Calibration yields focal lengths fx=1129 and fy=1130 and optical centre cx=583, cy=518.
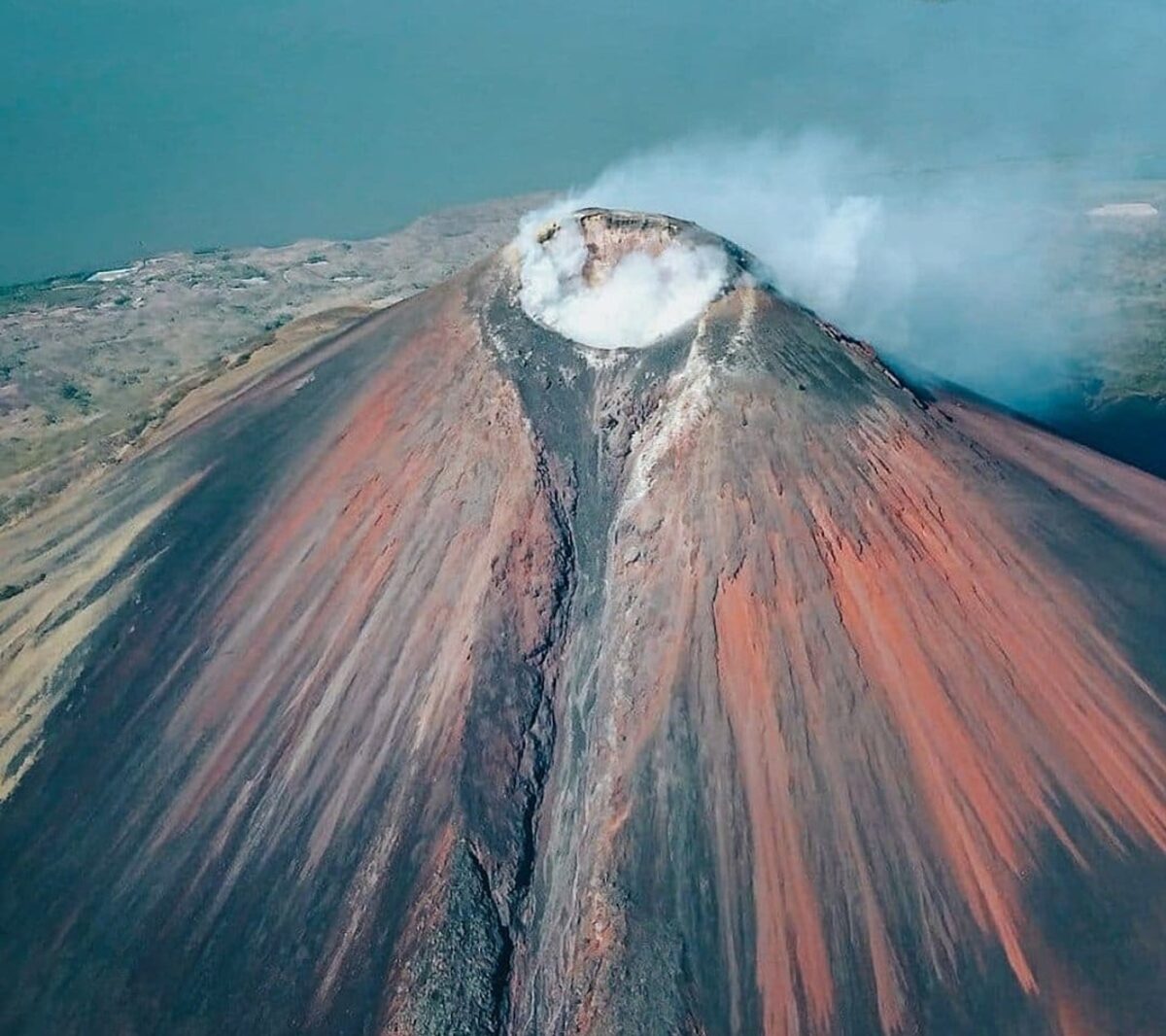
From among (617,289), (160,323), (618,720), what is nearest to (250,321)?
(160,323)

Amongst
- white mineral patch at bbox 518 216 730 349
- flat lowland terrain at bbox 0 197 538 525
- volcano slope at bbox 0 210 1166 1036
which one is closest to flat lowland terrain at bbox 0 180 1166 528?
flat lowland terrain at bbox 0 197 538 525

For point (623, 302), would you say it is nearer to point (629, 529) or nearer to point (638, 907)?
point (629, 529)

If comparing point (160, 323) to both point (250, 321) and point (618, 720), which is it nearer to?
point (250, 321)

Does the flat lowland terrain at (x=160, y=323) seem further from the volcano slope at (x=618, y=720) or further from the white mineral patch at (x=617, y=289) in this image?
the volcano slope at (x=618, y=720)

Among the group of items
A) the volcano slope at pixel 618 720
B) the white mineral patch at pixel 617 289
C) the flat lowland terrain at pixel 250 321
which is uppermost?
the flat lowland terrain at pixel 250 321

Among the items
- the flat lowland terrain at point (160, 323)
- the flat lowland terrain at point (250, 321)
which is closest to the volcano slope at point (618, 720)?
the flat lowland terrain at point (250, 321)

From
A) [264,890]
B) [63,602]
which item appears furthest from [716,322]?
[63,602]

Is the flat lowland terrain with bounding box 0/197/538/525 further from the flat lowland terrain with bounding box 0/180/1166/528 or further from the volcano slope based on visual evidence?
the volcano slope
